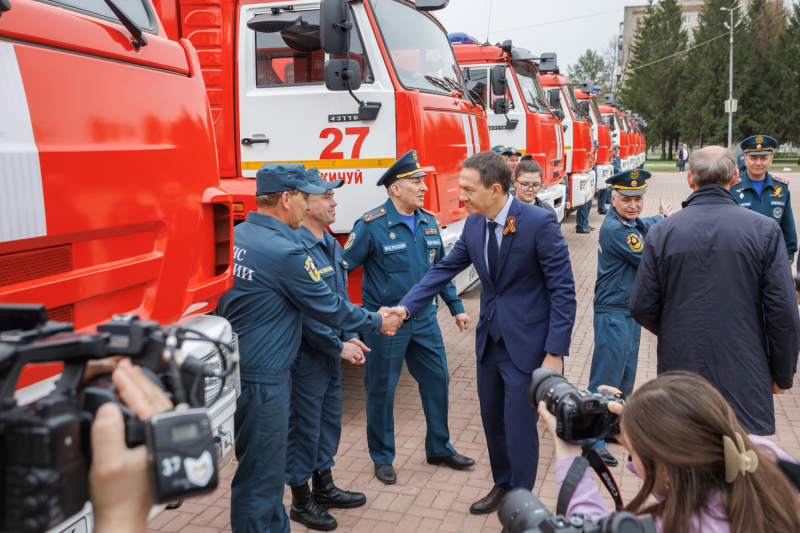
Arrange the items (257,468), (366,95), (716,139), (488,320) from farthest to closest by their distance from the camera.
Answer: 1. (716,139)
2. (366,95)
3. (488,320)
4. (257,468)

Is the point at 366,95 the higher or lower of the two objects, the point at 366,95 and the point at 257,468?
the higher

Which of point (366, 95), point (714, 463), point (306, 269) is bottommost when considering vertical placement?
point (714, 463)

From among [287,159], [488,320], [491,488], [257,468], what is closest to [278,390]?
[257,468]

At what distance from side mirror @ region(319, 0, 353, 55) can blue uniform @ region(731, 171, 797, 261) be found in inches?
133

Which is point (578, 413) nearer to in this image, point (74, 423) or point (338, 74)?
point (74, 423)

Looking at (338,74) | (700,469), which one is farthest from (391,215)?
(700,469)

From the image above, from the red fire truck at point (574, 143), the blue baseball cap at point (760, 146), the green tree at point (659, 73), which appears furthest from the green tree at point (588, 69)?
the blue baseball cap at point (760, 146)

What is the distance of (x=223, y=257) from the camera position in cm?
299

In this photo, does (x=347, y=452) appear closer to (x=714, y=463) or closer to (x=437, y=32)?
(x=714, y=463)

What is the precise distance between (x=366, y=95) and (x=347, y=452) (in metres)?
2.49

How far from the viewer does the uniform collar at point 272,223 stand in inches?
121

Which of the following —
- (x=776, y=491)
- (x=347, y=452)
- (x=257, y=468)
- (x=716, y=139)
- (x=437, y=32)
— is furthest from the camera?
(x=716, y=139)

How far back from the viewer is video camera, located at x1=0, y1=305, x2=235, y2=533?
93cm

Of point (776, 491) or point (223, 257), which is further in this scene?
point (223, 257)
